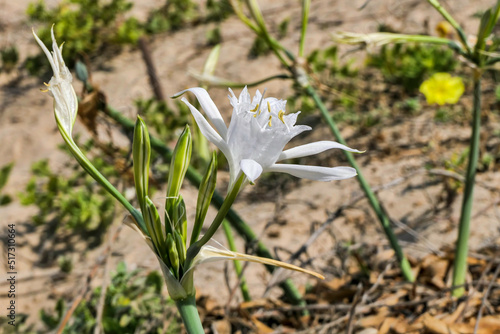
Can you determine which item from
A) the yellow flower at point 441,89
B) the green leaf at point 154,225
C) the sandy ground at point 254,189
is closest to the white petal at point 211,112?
the green leaf at point 154,225

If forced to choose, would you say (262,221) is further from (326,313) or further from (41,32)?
(41,32)

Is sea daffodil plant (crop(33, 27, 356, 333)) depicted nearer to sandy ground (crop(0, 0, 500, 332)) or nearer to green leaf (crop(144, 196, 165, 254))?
green leaf (crop(144, 196, 165, 254))

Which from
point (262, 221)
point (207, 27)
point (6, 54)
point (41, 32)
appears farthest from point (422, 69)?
point (6, 54)

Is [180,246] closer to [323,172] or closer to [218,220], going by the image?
[218,220]

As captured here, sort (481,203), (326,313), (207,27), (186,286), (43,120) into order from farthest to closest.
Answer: (207,27) → (43,120) → (481,203) → (326,313) → (186,286)

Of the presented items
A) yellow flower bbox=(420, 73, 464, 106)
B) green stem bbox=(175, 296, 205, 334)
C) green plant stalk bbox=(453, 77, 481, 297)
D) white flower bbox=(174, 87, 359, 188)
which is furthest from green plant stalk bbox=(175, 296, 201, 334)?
yellow flower bbox=(420, 73, 464, 106)

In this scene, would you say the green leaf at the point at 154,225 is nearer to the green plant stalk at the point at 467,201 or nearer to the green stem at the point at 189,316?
the green stem at the point at 189,316
